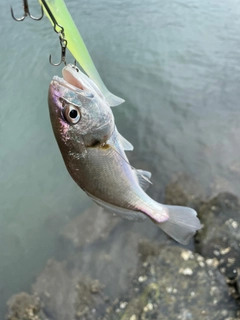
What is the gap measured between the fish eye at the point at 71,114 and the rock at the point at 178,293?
8.56 ft

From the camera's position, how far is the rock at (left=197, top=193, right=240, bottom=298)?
12.5 feet

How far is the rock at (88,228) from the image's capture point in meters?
4.73

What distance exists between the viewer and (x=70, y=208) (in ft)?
16.9

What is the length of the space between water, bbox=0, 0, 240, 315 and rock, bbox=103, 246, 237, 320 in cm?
132

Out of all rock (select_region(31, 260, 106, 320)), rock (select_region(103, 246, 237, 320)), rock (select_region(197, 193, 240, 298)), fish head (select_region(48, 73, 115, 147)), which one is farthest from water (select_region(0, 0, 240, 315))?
fish head (select_region(48, 73, 115, 147))

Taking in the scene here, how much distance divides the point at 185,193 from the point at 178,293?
1.64m

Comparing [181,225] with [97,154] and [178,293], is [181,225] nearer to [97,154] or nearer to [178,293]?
[97,154]

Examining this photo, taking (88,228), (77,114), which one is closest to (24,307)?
(88,228)

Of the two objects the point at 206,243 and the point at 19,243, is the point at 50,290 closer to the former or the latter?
the point at 19,243

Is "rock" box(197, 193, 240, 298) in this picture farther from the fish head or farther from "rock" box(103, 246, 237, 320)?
the fish head

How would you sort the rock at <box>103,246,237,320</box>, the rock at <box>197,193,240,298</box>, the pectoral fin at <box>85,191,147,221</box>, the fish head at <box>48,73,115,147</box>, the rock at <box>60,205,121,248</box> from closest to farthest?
the fish head at <box>48,73,115,147</box> → the pectoral fin at <box>85,191,147,221</box> → the rock at <box>103,246,237,320</box> → the rock at <box>197,193,240,298</box> → the rock at <box>60,205,121,248</box>

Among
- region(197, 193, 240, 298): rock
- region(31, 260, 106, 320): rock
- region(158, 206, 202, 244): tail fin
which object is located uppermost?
region(158, 206, 202, 244): tail fin

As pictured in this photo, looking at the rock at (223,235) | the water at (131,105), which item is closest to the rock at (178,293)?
the rock at (223,235)

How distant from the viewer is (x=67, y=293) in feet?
14.0
